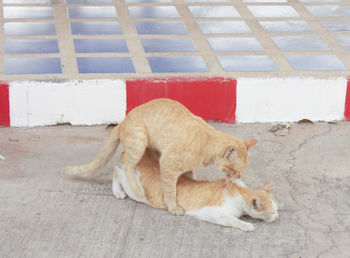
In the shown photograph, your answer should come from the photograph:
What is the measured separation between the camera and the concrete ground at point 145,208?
3623 millimetres

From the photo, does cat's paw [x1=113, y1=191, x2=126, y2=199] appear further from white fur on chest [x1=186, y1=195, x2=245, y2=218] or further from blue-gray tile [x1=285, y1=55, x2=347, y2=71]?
blue-gray tile [x1=285, y1=55, x2=347, y2=71]

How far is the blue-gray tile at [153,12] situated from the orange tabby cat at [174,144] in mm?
2739

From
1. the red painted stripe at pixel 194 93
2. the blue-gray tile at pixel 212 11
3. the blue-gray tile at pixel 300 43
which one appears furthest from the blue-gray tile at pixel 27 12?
the blue-gray tile at pixel 300 43

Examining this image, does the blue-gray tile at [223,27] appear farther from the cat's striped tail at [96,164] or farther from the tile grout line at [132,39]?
the cat's striped tail at [96,164]

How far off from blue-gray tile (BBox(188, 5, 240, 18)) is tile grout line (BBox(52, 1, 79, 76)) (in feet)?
4.44

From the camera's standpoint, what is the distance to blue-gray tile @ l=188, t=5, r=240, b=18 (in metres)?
6.73

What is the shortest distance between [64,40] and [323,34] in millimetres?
2520

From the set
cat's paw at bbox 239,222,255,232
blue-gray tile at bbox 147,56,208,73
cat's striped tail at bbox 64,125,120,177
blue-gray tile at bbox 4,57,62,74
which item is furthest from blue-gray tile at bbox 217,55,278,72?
cat's paw at bbox 239,222,255,232

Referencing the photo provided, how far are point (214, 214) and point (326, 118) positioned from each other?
6.05 feet

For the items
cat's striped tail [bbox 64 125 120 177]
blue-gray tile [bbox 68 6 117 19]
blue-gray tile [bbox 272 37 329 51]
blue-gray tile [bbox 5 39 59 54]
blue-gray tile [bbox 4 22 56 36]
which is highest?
blue-gray tile [bbox 68 6 117 19]

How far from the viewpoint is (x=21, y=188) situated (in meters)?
4.18

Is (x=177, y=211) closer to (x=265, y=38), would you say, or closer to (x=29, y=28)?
(x=265, y=38)

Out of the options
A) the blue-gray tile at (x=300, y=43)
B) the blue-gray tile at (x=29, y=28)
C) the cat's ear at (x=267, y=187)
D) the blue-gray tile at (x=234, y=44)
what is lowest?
the cat's ear at (x=267, y=187)

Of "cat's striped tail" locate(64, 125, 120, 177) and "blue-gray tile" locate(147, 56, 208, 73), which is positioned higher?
"blue-gray tile" locate(147, 56, 208, 73)
